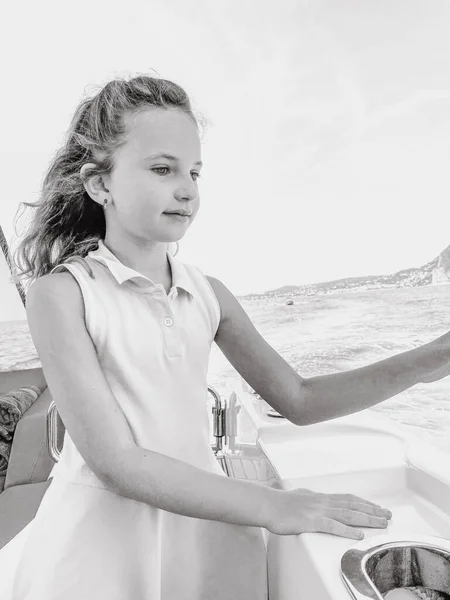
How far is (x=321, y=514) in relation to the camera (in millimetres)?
585

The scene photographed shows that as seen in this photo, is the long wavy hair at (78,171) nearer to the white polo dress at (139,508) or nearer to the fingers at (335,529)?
the white polo dress at (139,508)

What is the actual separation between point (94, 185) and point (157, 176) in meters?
0.15

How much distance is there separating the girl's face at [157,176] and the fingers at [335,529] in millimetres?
439

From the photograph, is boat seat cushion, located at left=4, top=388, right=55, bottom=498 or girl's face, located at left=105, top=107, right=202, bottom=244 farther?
boat seat cushion, located at left=4, top=388, right=55, bottom=498

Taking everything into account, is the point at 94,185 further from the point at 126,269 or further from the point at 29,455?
the point at 29,455

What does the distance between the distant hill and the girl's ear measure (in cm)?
114

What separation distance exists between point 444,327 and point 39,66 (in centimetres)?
241

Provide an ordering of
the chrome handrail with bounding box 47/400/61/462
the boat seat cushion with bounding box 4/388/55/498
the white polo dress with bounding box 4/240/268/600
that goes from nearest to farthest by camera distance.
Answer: the white polo dress with bounding box 4/240/268/600 → the chrome handrail with bounding box 47/400/61/462 → the boat seat cushion with bounding box 4/388/55/498

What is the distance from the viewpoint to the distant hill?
1691mm

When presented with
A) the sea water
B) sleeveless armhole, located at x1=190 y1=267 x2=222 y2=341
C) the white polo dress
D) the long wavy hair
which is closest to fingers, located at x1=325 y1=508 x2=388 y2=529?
the white polo dress

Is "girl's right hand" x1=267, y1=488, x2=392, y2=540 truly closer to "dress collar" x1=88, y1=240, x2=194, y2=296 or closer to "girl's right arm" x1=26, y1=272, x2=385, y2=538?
"girl's right arm" x1=26, y1=272, x2=385, y2=538

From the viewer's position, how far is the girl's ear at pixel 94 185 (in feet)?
2.74

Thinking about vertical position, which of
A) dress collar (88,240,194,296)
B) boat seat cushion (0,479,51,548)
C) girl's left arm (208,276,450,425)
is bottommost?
boat seat cushion (0,479,51,548)

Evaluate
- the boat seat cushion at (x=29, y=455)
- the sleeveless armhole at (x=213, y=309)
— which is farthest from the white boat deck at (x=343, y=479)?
the boat seat cushion at (x=29, y=455)
